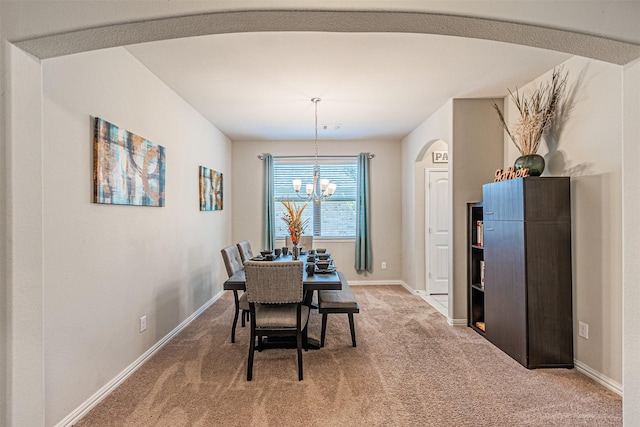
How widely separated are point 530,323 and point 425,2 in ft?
8.69

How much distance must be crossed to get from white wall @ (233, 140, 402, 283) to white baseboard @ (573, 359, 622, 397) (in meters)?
3.47

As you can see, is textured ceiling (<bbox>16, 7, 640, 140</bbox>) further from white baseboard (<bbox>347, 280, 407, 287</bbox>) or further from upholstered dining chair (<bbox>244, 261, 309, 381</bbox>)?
white baseboard (<bbox>347, 280, 407, 287</bbox>)

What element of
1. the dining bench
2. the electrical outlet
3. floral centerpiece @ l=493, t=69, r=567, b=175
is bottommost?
the electrical outlet

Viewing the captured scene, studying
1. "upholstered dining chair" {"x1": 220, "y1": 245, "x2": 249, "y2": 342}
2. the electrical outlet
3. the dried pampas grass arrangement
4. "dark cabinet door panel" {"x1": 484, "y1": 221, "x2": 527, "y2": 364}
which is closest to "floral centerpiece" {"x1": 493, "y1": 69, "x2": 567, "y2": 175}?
the dried pampas grass arrangement

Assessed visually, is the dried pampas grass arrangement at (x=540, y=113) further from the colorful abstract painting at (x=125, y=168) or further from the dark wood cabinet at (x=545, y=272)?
the colorful abstract painting at (x=125, y=168)

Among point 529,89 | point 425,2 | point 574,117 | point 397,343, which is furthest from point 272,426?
point 529,89

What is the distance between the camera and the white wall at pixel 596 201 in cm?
245

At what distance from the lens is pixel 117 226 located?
257 centimetres

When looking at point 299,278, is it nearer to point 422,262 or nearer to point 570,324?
point 570,324

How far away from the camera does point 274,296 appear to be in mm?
2643

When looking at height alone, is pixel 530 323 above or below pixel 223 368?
above

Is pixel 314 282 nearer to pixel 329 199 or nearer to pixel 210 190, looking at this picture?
pixel 210 190

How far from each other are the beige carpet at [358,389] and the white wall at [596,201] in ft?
1.24

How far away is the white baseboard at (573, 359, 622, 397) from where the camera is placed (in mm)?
2418
